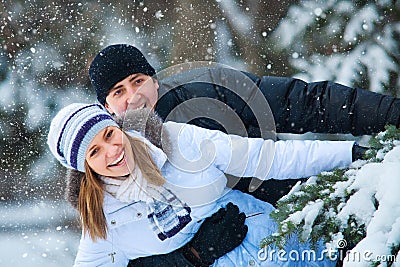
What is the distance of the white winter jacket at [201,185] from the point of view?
181 cm

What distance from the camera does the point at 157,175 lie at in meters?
1.82

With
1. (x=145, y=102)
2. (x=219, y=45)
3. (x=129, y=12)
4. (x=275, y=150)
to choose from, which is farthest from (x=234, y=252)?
(x=129, y=12)

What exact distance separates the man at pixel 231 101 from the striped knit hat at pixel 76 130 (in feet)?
0.86

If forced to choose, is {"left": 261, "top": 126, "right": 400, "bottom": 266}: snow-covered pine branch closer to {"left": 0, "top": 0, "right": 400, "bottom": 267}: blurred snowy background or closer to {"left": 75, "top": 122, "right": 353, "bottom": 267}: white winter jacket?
{"left": 75, "top": 122, "right": 353, "bottom": 267}: white winter jacket

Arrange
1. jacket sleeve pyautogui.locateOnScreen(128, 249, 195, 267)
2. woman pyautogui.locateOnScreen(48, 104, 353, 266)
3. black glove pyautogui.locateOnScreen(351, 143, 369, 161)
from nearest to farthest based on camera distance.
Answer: black glove pyautogui.locateOnScreen(351, 143, 369, 161) → woman pyautogui.locateOnScreen(48, 104, 353, 266) → jacket sleeve pyautogui.locateOnScreen(128, 249, 195, 267)

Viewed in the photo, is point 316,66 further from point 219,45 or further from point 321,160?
point 321,160

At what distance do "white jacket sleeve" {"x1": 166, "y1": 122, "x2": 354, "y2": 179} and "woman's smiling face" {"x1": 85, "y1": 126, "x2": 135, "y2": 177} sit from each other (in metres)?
0.18

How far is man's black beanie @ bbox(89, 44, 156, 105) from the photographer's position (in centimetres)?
220

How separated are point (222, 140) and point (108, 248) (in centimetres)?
50

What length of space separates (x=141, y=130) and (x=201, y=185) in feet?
0.84

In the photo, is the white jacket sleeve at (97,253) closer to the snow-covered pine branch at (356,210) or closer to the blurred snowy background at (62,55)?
the snow-covered pine branch at (356,210)

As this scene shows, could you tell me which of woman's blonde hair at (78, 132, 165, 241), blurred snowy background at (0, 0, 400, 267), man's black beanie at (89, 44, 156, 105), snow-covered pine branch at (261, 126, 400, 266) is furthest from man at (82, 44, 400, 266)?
blurred snowy background at (0, 0, 400, 267)

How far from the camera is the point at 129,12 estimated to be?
4219mm
